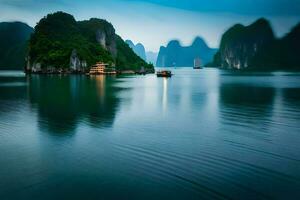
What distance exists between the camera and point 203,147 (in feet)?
79.3

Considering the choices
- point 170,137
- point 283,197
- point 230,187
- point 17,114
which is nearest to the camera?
point 283,197

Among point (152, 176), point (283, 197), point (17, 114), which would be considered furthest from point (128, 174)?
point (17, 114)

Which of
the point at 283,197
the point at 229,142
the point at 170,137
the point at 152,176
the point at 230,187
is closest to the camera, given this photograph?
the point at 283,197

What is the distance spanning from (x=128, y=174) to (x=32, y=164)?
608 centimetres

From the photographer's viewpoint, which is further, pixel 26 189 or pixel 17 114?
pixel 17 114

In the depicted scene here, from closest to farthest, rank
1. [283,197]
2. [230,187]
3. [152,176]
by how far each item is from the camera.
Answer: [283,197]
[230,187]
[152,176]

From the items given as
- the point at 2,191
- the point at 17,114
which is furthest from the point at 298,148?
the point at 17,114

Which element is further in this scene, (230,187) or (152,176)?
(152,176)

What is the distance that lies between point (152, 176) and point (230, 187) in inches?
160

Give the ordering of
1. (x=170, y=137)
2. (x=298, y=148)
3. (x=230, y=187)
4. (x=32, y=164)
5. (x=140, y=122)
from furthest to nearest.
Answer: (x=140, y=122), (x=170, y=137), (x=298, y=148), (x=32, y=164), (x=230, y=187)

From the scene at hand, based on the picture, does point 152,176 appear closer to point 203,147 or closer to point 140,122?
point 203,147

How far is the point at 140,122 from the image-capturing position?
3566 centimetres

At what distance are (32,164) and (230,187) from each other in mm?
11494

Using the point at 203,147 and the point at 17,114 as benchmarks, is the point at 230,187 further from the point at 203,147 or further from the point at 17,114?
the point at 17,114
